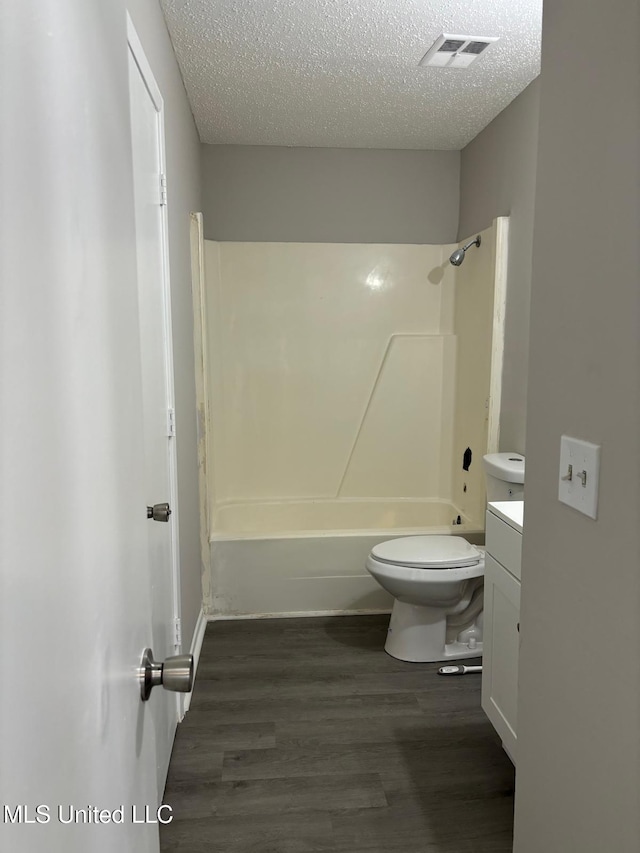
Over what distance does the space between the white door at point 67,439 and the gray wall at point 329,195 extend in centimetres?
292

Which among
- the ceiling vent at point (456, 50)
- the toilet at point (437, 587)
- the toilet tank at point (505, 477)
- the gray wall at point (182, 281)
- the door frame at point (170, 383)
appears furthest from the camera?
the toilet at point (437, 587)

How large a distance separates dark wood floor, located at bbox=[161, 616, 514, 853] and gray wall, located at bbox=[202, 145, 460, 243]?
7.52ft

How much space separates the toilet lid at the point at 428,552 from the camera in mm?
2643

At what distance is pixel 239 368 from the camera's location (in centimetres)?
371

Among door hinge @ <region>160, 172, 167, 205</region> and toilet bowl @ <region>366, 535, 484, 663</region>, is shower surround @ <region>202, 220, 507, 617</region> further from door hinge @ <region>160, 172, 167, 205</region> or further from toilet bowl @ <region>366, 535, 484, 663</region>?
door hinge @ <region>160, 172, 167, 205</region>

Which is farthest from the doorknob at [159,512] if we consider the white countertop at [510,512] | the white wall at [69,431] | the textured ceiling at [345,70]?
the textured ceiling at [345,70]

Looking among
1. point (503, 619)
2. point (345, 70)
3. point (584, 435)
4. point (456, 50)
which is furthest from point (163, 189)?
point (503, 619)

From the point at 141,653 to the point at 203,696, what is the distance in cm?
188

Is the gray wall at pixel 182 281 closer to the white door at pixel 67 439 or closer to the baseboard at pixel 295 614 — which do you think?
the baseboard at pixel 295 614

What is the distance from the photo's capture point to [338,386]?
3.78 metres

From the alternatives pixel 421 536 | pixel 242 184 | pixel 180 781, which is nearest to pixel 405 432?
pixel 421 536

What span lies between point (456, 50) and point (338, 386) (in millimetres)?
1907

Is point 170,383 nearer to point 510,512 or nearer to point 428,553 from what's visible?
point 510,512

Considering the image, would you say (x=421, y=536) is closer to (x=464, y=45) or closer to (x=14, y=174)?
(x=464, y=45)
